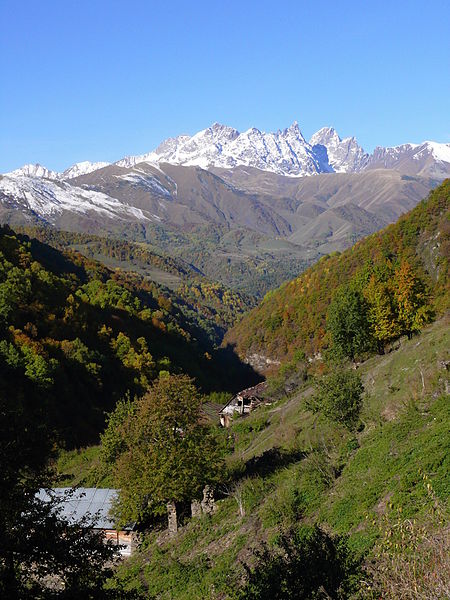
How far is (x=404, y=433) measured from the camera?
77.9ft

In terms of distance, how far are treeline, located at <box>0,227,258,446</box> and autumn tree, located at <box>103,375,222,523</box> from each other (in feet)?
61.8

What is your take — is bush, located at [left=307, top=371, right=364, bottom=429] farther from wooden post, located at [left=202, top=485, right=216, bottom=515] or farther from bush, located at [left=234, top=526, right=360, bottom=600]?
bush, located at [left=234, top=526, right=360, bottom=600]

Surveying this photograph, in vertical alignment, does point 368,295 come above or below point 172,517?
above

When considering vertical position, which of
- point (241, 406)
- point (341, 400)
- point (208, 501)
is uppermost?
point (341, 400)

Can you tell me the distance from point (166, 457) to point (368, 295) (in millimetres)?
47333

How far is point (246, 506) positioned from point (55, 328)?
239 ft

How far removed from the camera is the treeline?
230ft

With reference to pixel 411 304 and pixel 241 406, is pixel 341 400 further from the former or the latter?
pixel 241 406

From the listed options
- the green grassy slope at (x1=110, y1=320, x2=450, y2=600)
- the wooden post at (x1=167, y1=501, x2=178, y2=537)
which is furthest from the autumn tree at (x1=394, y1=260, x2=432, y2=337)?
the wooden post at (x1=167, y1=501, x2=178, y2=537)

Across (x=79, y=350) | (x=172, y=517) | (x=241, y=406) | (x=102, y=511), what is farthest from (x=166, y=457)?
(x=79, y=350)

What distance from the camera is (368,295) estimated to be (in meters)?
67.4

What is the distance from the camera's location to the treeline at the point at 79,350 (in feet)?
230

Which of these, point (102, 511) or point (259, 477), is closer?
point (259, 477)

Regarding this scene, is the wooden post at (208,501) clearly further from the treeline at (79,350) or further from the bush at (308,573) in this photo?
the treeline at (79,350)
